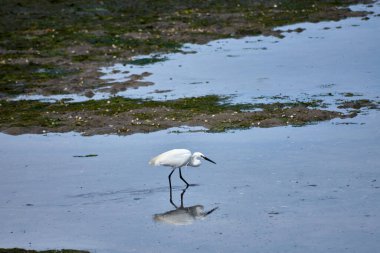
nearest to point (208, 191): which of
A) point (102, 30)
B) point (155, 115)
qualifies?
point (155, 115)

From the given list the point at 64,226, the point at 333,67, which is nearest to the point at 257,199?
the point at 64,226

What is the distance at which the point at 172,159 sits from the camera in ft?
78.7

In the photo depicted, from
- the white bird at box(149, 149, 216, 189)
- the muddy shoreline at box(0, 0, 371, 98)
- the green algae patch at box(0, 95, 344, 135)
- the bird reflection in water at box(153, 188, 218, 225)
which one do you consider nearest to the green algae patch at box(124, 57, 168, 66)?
the muddy shoreline at box(0, 0, 371, 98)

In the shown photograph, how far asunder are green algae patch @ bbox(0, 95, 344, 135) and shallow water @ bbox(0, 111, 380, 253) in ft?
2.60

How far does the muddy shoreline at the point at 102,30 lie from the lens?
40.2 m

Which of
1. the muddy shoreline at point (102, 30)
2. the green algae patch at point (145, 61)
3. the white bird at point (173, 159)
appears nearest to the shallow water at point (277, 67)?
the green algae patch at point (145, 61)

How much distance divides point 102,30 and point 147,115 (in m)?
17.7

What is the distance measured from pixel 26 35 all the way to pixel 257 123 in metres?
21.9

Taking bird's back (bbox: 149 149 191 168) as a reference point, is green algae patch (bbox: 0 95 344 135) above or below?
below

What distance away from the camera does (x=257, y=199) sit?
896 inches

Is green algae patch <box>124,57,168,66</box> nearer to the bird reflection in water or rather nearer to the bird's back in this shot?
the bird's back

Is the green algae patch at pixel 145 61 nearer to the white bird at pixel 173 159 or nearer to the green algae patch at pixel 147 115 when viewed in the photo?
the green algae patch at pixel 147 115

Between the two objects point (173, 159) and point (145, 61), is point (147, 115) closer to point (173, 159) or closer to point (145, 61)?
point (173, 159)

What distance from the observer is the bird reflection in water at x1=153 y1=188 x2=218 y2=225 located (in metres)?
21.5
